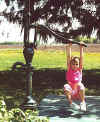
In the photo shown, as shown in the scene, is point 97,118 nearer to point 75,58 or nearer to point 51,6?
point 75,58

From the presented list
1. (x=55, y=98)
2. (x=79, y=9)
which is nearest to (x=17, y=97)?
(x=55, y=98)

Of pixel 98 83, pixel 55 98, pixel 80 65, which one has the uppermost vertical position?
pixel 80 65

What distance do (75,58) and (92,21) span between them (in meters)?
7.62

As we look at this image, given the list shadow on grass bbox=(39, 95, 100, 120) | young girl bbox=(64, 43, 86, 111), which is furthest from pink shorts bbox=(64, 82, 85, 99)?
shadow on grass bbox=(39, 95, 100, 120)

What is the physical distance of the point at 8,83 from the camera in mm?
14453

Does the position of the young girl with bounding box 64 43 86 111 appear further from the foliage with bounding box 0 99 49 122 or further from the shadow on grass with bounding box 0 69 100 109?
the shadow on grass with bounding box 0 69 100 109

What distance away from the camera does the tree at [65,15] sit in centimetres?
1386

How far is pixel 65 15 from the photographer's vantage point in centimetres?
1442

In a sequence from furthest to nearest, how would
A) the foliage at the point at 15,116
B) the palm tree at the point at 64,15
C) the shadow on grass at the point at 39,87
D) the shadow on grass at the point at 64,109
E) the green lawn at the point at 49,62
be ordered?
the green lawn at the point at 49,62 → the palm tree at the point at 64,15 → the shadow on grass at the point at 39,87 → the shadow on grass at the point at 64,109 → the foliage at the point at 15,116

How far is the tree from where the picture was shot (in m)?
13.9

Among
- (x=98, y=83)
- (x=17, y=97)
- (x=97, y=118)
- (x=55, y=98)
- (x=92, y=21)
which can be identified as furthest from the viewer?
(x=98, y=83)

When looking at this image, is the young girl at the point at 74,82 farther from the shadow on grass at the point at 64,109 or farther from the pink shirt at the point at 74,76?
the shadow on grass at the point at 64,109

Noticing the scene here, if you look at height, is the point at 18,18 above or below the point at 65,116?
above

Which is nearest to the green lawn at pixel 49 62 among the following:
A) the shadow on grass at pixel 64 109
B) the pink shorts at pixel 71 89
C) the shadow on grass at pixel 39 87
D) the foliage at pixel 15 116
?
the shadow on grass at pixel 39 87
